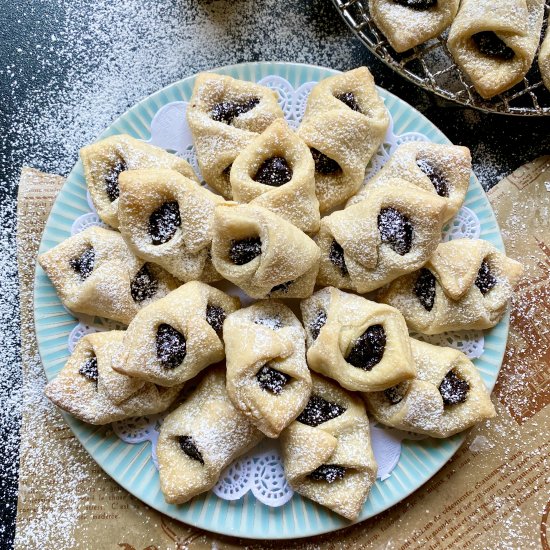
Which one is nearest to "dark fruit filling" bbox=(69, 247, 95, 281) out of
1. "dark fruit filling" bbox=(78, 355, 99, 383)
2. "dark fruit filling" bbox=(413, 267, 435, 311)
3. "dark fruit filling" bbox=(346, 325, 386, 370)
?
"dark fruit filling" bbox=(78, 355, 99, 383)

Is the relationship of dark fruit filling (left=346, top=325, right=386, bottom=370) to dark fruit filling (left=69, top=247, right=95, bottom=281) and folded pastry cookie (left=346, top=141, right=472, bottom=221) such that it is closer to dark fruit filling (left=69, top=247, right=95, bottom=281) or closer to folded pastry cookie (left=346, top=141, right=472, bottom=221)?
folded pastry cookie (left=346, top=141, right=472, bottom=221)

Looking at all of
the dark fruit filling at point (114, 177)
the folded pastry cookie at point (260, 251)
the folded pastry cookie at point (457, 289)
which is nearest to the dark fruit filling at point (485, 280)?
the folded pastry cookie at point (457, 289)

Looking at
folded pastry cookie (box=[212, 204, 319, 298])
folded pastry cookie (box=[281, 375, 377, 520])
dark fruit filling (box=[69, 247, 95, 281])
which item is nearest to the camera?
folded pastry cookie (box=[212, 204, 319, 298])

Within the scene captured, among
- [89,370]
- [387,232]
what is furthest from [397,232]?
[89,370]

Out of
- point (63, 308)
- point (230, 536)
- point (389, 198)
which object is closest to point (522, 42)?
point (389, 198)

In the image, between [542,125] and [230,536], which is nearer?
[230,536]

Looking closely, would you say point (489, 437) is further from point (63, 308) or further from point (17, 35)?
point (17, 35)
